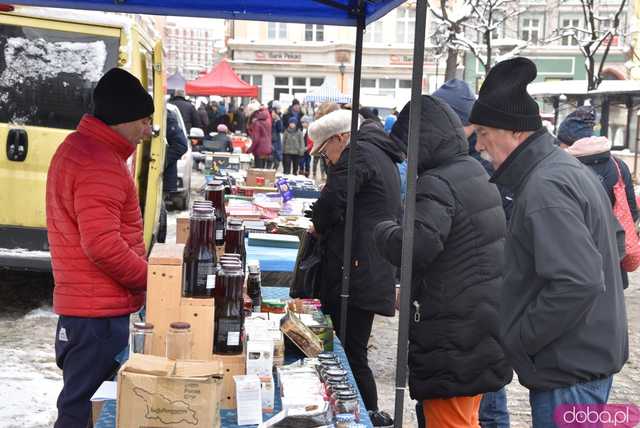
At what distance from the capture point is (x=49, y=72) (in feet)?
24.4

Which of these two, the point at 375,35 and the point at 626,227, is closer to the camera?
the point at 626,227

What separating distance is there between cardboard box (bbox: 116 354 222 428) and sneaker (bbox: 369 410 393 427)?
2600 millimetres

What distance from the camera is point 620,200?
6.33 m

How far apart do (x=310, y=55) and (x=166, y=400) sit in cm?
5643

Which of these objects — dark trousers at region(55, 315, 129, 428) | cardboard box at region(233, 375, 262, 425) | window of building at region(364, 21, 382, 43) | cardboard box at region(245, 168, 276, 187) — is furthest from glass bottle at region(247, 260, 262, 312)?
window of building at region(364, 21, 382, 43)

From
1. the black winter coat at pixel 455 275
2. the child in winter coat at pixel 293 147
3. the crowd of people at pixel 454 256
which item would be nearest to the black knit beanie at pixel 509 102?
the crowd of people at pixel 454 256

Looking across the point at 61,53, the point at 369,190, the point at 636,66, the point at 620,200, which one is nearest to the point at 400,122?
the point at 369,190

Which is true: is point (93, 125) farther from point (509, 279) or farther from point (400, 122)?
point (509, 279)

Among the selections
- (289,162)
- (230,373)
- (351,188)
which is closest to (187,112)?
(289,162)

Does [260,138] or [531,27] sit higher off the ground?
[531,27]

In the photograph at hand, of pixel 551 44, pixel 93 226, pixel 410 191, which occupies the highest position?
pixel 551 44

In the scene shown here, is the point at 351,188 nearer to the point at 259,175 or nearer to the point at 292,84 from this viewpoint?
the point at 259,175

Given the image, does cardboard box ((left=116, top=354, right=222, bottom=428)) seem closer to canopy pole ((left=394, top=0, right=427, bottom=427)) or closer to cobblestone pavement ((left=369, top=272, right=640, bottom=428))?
canopy pole ((left=394, top=0, right=427, bottom=427))

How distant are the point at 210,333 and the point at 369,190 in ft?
7.25
